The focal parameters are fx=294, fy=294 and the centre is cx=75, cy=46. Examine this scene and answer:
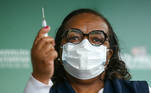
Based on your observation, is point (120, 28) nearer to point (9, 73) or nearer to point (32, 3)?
point (32, 3)

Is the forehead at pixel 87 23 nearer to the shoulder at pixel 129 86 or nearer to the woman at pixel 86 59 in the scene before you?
the woman at pixel 86 59

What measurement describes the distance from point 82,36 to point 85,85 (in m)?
0.19

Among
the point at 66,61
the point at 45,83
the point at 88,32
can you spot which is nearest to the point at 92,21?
the point at 88,32

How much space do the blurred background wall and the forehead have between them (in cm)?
169

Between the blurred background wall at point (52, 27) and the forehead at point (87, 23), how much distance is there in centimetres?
169

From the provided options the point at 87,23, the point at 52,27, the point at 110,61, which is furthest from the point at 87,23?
the point at 52,27

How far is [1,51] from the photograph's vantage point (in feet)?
9.63

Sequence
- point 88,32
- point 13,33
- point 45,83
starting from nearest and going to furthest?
point 45,83, point 88,32, point 13,33

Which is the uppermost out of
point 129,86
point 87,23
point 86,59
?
point 87,23

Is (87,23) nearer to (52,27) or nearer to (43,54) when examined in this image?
(43,54)

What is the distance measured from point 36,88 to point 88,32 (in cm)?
33

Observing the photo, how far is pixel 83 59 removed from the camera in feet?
3.65

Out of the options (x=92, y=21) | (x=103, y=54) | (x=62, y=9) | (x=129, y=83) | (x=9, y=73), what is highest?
(x=62, y=9)

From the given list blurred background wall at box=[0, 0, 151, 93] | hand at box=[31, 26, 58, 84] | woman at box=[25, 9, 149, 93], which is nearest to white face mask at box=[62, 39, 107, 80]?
woman at box=[25, 9, 149, 93]
